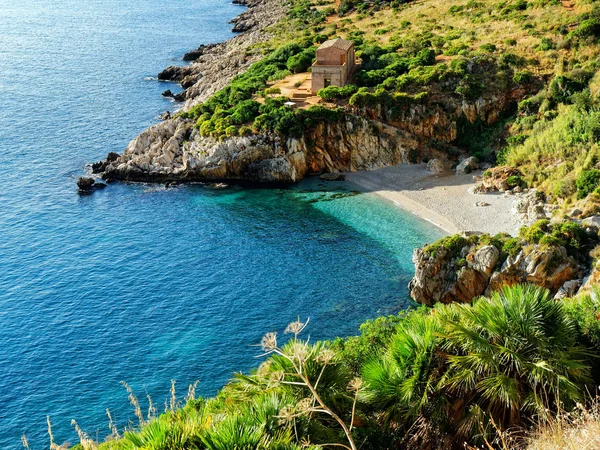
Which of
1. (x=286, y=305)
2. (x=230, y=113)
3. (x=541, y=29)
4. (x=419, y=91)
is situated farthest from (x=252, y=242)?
(x=541, y=29)

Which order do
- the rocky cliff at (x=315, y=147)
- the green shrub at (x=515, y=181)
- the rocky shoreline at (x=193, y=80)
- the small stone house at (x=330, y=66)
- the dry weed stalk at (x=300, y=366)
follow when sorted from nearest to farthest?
the dry weed stalk at (x=300, y=366) → the green shrub at (x=515, y=181) → the rocky cliff at (x=315, y=147) → the rocky shoreline at (x=193, y=80) → the small stone house at (x=330, y=66)

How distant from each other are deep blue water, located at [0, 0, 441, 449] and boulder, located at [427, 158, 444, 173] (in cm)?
779

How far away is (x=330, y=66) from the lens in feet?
233

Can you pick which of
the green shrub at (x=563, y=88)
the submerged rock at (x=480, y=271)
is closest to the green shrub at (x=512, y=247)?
the submerged rock at (x=480, y=271)

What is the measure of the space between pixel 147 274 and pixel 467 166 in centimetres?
3147

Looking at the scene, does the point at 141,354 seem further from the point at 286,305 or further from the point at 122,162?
the point at 122,162

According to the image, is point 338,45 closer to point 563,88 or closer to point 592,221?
point 563,88

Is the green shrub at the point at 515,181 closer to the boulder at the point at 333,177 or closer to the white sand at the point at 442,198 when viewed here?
the white sand at the point at 442,198

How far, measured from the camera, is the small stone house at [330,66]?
70875 mm

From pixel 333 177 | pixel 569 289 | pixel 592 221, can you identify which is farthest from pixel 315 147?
pixel 569 289

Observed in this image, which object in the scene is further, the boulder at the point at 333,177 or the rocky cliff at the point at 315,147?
the rocky cliff at the point at 315,147

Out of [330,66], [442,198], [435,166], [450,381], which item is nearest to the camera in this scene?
[450,381]

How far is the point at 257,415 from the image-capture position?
17.0 m

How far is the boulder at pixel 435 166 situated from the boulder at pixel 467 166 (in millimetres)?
1678
